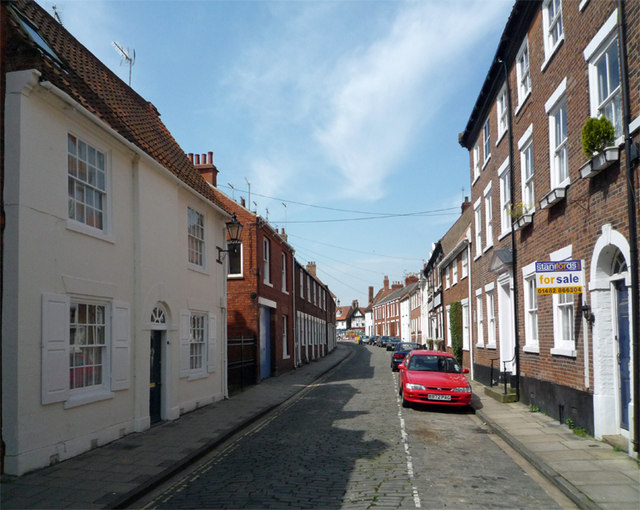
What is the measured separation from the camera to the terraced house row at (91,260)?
8000mm

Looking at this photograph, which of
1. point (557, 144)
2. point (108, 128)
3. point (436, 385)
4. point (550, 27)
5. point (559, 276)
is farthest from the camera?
point (436, 385)

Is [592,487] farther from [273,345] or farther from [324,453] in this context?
[273,345]

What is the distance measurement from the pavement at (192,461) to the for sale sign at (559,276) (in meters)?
2.58

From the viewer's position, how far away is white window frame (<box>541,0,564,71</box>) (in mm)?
11820

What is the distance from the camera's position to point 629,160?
816cm

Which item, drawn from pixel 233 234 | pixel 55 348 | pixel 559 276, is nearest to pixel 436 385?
pixel 559 276

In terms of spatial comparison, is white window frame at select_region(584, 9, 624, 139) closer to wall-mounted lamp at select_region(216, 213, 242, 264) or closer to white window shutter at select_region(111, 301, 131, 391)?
white window shutter at select_region(111, 301, 131, 391)

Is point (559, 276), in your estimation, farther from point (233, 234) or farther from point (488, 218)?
point (233, 234)

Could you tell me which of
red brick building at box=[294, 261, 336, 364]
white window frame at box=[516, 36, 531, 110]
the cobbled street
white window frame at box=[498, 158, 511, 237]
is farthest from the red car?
red brick building at box=[294, 261, 336, 364]

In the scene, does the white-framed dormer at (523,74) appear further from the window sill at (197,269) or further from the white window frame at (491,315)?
the window sill at (197,269)

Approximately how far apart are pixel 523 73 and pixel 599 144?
21.6ft

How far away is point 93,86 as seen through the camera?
38.4ft

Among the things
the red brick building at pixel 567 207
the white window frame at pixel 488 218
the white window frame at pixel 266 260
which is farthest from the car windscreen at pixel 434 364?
the white window frame at pixel 266 260

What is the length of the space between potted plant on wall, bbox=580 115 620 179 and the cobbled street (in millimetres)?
4783
